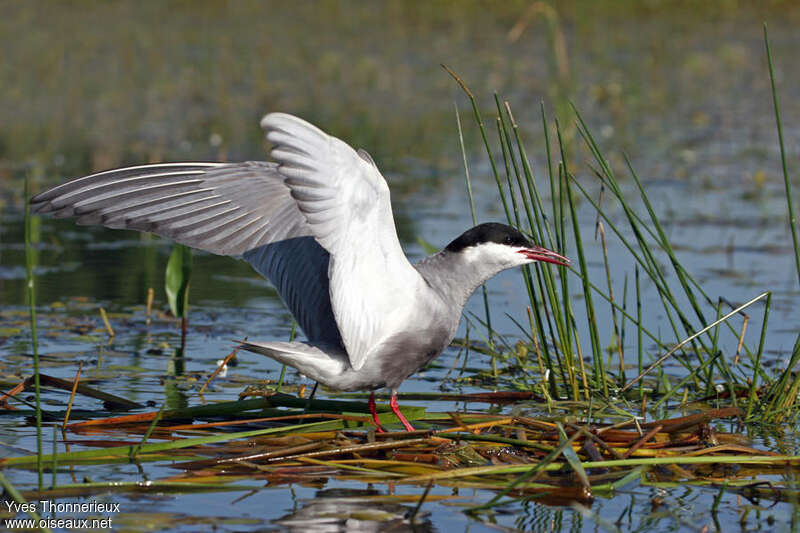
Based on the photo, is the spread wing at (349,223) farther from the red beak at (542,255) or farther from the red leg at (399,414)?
the red beak at (542,255)

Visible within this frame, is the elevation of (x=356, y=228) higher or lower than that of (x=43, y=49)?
lower

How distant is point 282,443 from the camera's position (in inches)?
185

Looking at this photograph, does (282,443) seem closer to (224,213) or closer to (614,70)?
(224,213)

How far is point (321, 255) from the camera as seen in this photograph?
5.03 m

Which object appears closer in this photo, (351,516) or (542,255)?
(351,516)

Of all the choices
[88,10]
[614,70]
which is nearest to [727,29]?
[614,70]

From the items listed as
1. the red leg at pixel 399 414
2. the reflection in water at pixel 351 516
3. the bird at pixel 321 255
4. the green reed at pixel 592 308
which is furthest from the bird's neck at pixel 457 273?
the reflection in water at pixel 351 516

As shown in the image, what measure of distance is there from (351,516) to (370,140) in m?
9.10

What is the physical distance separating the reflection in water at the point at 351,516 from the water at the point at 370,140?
0.07 ft

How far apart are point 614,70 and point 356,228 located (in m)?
13.2

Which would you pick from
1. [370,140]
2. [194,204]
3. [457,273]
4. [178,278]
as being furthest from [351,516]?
[370,140]

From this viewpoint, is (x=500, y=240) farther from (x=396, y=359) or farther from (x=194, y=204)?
(x=194, y=204)

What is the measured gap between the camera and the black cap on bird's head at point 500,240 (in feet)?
16.3

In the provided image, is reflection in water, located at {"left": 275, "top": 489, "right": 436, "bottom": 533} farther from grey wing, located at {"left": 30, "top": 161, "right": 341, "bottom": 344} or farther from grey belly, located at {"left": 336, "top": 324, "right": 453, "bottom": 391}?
grey wing, located at {"left": 30, "top": 161, "right": 341, "bottom": 344}
